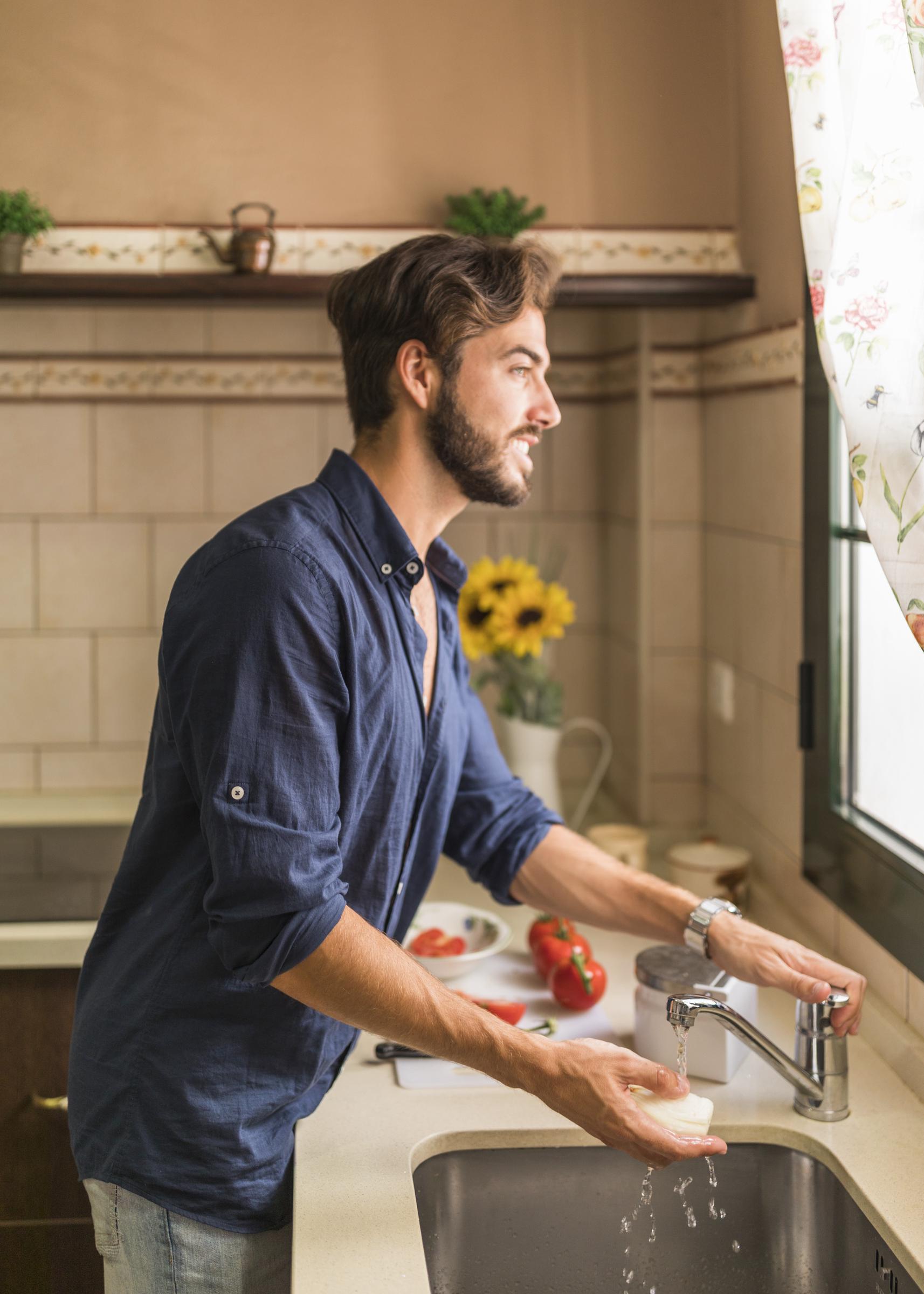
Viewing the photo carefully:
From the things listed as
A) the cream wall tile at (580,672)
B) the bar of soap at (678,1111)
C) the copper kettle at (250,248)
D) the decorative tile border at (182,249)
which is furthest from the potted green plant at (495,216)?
the bar of soap at (678,1111)

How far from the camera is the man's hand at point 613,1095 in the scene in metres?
1.01

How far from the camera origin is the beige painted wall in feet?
6.39

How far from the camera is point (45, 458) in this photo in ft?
7.38

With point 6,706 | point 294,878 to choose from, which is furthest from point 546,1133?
point 6,706

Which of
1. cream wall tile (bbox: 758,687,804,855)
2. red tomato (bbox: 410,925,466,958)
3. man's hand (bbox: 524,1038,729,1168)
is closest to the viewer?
man's hand (bbox: 524,1038,729,1168)

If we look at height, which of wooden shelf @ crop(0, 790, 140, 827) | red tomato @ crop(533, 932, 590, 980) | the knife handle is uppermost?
wooden shelf @ crop(0, 790, 140, 827)

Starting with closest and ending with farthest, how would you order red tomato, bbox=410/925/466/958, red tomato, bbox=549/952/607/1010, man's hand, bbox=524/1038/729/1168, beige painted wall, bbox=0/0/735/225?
man's hand, bbox=524/1038/729/1168
red tomato, bbox=549/952/607/1010
red tomato, bbox=410/925/466/958
beige painted wall, bbox=0/0/735/225

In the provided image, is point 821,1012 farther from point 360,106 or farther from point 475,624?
point 360,106

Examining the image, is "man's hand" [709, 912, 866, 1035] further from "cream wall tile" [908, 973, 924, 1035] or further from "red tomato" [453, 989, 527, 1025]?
"red tomato" [453, 989, 527, 1025]

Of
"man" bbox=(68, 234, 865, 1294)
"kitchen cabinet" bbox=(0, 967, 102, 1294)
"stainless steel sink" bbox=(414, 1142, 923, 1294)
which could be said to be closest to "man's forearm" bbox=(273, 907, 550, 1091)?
"man" bbox=(68, 234, 865, 1294)

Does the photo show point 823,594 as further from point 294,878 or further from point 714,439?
point 294,878

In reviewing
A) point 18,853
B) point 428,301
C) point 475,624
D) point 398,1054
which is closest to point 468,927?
point 398,1054

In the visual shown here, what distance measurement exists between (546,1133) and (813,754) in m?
0.66

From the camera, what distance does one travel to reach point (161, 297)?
1.93 m
